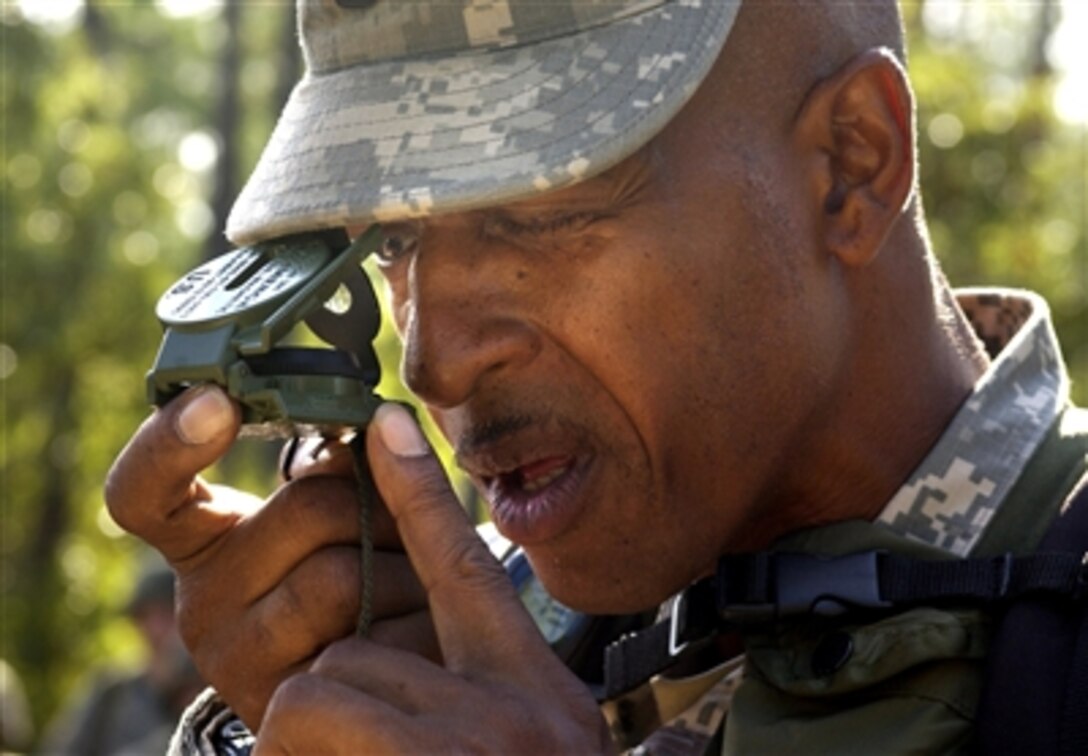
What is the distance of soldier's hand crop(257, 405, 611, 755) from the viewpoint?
2.75 m

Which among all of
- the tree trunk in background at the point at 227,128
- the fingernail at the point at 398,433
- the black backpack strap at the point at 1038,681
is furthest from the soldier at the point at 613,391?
the tree trunk in background at the point at 227,128

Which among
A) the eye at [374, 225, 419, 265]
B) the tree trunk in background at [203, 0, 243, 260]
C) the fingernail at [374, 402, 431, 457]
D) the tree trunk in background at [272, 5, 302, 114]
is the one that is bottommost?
the tree trunk in background at [203, 0, 243, 260]

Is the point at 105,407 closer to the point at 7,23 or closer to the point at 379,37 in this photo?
the point at 7,23

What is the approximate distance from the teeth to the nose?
0.18m

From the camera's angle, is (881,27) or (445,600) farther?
(881,27)

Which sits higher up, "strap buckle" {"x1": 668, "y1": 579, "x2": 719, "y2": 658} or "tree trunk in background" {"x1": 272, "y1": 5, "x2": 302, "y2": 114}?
"strap buckle" {"x1": 668, "y1": 579, "x2": 719, "y2": 658}

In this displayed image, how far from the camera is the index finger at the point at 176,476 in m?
2.90

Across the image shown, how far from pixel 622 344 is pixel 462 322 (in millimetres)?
254

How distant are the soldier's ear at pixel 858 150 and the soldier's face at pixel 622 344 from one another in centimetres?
9

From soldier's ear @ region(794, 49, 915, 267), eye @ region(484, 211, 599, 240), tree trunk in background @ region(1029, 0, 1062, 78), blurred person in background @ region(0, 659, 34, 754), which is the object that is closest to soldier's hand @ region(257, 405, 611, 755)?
eye @ region(484, 211, 599, 240)

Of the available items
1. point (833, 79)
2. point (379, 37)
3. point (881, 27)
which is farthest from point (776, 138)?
point (379, 37)

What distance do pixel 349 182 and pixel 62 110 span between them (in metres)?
18.1

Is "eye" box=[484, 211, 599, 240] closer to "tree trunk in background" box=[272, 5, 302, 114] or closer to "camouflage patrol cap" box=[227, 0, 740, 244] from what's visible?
"camouflage patrol cap" box=[227, 0, 740, 244]

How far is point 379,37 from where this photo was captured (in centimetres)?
327
